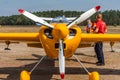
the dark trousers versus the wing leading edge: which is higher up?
the wing leading edge

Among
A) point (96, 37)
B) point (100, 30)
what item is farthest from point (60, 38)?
point (100, 30)

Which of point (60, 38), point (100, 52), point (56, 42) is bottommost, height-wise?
point (100, 52)

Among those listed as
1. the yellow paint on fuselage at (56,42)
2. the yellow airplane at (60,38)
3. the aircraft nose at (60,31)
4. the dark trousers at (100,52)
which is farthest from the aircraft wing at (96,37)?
the dark trousers at (100,52)

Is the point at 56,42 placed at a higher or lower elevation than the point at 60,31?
lower

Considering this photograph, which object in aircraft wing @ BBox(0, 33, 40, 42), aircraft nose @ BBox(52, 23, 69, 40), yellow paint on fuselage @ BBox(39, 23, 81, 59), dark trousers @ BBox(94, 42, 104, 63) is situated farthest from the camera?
dark trousers @ BBox(94, 42, 104, 63)

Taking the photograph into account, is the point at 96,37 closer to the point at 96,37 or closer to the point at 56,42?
the point at 96,37

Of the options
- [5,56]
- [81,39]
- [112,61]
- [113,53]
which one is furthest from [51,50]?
[113,53]

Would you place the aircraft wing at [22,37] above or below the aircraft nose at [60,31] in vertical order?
below

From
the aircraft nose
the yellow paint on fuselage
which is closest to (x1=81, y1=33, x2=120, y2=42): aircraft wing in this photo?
the yellow paint on fuselage

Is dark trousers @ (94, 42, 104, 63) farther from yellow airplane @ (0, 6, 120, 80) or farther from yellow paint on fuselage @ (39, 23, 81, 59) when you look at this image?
yellow paint on fuselage @ (39, 23, 81, 59)

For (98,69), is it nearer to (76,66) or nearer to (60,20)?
(76,66)

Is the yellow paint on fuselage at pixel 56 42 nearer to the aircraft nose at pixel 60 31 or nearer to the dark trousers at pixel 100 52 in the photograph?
the aircraft nose at pixel 60 31

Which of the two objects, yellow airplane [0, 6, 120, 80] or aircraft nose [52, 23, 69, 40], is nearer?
aircraft nose [52, 23, 69, 40]

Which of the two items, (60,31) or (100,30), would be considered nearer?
(60,31)
